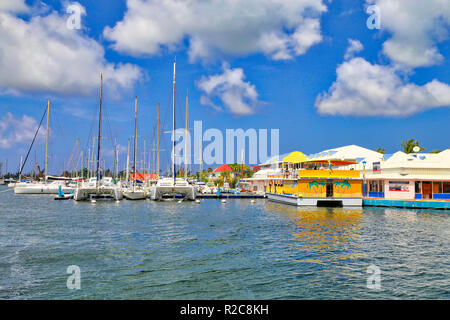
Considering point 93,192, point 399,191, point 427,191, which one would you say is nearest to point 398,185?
point 399,191

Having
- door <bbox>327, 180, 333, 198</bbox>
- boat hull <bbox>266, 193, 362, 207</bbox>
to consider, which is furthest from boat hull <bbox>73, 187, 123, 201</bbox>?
door <bbox>327, 180, 333, 198</bbox>

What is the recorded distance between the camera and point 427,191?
157 feet

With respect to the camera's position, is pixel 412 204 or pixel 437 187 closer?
pixel 412 204

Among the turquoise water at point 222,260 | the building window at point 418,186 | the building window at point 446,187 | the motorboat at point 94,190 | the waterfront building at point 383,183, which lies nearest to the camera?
the turquoise water at point 222,260

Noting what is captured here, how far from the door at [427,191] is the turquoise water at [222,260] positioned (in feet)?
73.5

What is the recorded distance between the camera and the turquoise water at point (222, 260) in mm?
12047

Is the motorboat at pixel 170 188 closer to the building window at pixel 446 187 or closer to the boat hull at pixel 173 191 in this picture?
the boat hull at pixel 173 191

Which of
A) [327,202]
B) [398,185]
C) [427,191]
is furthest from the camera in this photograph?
[398,185]

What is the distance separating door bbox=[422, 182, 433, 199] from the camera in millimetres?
47481

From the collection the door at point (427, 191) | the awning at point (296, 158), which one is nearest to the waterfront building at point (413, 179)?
the door at point (427, 191)

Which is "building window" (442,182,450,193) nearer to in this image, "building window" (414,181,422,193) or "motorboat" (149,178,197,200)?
"building window" (414,181,422,193)

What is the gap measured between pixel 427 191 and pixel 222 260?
4228 cm

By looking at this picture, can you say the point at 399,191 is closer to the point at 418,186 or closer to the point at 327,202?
the point at 418,186

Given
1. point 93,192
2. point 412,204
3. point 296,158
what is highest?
point 296,158
